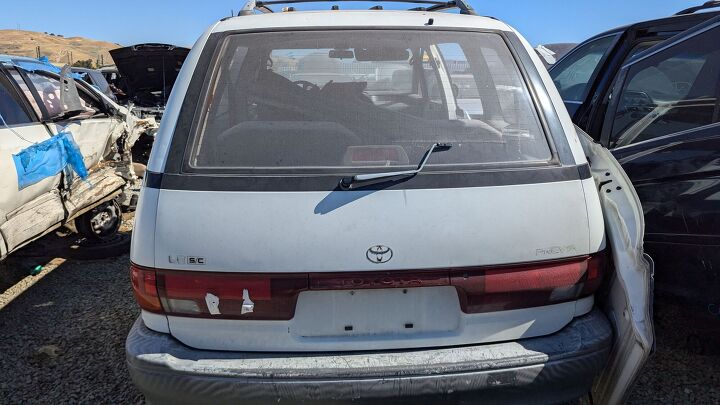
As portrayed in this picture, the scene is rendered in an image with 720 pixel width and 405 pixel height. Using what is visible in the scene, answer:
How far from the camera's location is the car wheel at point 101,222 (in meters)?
5.01

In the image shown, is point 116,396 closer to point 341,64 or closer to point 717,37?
point 341,64

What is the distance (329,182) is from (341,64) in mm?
753

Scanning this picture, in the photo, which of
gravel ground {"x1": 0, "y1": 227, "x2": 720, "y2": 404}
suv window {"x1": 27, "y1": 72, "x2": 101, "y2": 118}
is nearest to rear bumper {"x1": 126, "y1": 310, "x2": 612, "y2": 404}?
gravel ground {"x1": 0, "y1": 227, "x2": 720, "y2": 404}

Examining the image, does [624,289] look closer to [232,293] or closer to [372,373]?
[372,373]

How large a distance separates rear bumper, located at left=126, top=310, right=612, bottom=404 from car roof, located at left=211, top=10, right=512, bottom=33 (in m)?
1.34

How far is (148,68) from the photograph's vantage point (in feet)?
29.2

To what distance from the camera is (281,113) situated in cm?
212

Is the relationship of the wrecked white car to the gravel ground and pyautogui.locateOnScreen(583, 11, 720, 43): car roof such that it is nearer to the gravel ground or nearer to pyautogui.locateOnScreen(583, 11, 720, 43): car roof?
the gravel ground

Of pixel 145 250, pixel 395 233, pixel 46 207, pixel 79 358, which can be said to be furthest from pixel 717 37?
pixel 46 207

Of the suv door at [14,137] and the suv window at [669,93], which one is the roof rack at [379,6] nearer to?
the suv window at [669,93]

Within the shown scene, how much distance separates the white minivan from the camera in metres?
1.79

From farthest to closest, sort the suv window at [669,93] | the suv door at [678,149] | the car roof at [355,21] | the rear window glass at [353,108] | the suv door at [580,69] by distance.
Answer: the suv door at [580,69] < the suv window at [669,93] < the car roof at [355,21] < the suv door at [678,149] < the rear window glass at [353,108]

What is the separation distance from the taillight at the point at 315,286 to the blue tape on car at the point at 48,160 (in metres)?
2.49

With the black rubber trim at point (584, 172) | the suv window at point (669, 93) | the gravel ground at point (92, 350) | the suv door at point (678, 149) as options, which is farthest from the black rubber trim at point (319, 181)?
the suv window at point (669, 93)
